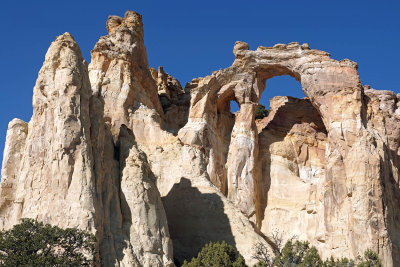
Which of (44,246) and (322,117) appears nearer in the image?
(44,246)

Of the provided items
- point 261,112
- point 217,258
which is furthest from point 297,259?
point 261,112

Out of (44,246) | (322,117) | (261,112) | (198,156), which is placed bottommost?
(44,246)

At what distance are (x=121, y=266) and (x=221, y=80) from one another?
25.0 metres

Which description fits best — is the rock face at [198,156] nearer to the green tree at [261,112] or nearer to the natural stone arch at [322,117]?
the natural stone arch at [322,117]

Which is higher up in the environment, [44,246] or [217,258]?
[217,258]

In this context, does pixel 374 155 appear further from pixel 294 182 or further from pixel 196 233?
pixel 196 233

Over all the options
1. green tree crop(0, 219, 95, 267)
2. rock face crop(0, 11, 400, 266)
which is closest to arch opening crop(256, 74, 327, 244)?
rock face crop(0, 11, 400, 266)

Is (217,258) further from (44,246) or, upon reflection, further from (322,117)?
(322,117)

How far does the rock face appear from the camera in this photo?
41000 millimetres

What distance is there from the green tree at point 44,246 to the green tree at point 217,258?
20.0 ft

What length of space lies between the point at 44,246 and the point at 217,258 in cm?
881

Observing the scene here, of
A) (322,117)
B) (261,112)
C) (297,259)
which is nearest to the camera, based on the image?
(297,259)

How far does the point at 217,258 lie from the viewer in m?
41.2

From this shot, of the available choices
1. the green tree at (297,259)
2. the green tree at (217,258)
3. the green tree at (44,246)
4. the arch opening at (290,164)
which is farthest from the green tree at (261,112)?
the green tree at (44,246)
